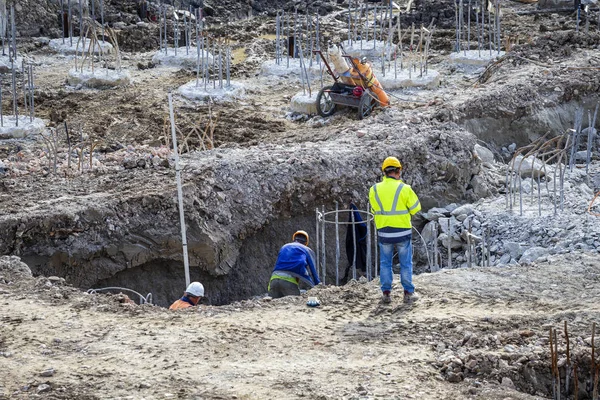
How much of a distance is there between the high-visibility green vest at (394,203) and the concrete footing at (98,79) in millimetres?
11134

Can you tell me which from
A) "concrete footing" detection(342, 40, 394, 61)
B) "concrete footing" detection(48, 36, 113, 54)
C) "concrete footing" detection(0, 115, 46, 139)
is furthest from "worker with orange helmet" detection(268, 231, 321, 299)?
"concrete footing" detection(48, 36, 113, 54)

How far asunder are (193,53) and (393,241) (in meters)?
12.9

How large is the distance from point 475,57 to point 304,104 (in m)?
4.28

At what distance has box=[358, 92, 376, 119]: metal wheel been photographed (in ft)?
51.2

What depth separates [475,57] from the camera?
19.4 m

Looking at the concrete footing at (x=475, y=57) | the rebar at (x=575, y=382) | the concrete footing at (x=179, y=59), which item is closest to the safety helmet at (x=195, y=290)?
the rebar at (x=575, y=382)

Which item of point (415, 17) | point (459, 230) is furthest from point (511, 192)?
point (415, 17)

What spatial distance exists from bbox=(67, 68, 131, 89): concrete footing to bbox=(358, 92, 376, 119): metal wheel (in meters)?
5.66

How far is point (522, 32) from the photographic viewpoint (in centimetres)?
2309

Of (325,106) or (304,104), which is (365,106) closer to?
(325,106)

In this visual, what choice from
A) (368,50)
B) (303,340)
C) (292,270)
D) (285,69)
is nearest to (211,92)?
(285,69)

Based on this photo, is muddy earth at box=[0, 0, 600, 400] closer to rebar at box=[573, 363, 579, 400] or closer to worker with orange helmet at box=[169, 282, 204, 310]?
rebar at box=[573, 363, 579, 400]

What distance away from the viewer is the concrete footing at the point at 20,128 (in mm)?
15875

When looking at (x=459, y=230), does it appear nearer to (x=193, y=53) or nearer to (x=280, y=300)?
(x=280, y=300)
